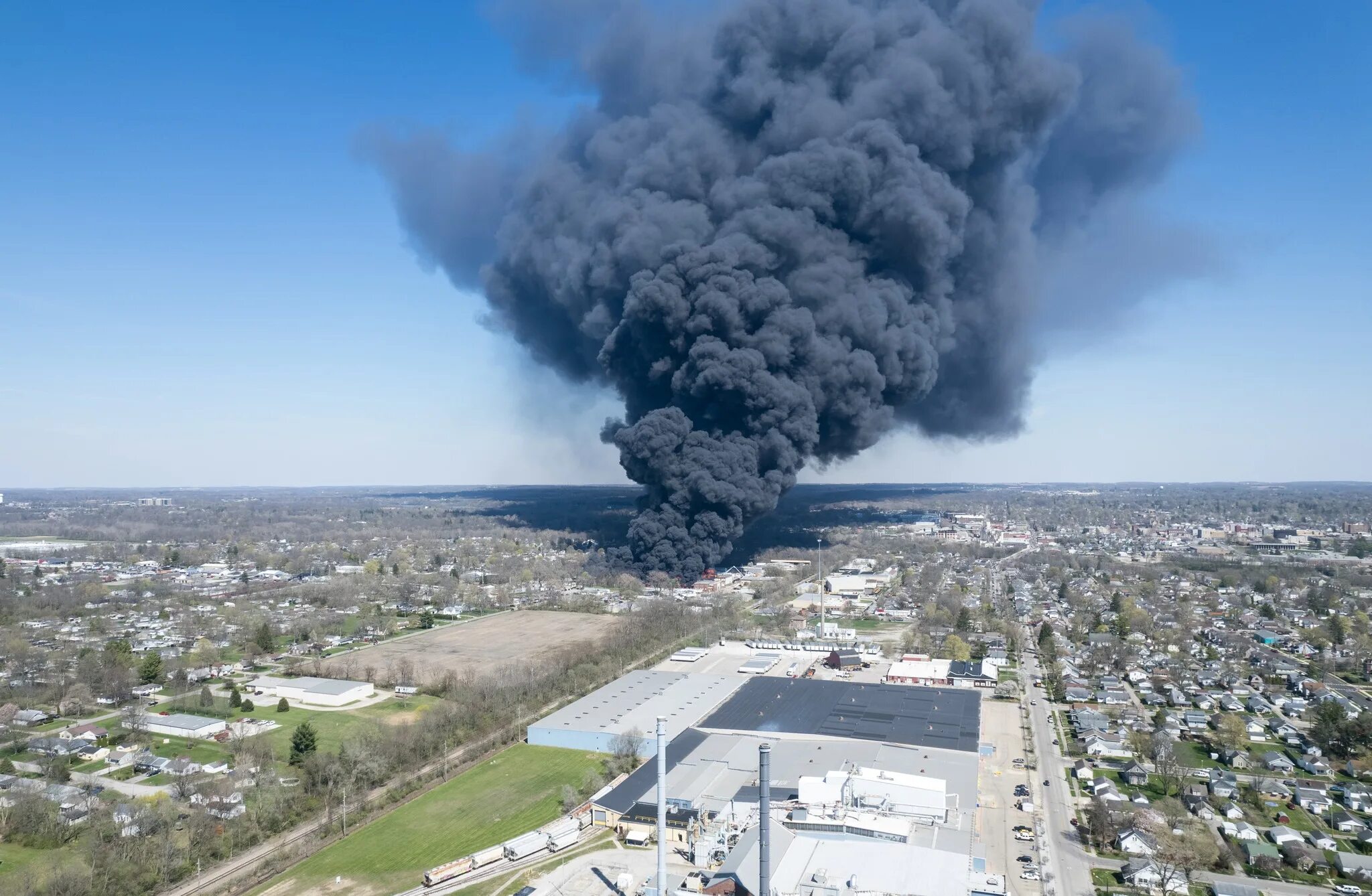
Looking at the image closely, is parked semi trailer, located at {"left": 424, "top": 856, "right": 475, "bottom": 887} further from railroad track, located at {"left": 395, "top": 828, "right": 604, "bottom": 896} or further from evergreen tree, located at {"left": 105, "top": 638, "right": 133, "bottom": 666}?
evergreen tree, located at {"left": 105, "top": 638, "right": 133, "bottom": 666}

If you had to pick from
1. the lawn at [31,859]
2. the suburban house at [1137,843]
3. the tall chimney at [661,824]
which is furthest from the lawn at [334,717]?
the suburban house at [1137,843]

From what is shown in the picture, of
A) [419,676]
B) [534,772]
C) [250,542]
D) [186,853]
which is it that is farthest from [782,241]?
[250,542]

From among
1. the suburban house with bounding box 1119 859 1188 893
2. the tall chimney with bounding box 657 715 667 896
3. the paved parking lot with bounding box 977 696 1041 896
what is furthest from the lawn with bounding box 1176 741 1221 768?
the tall chimney with bounding box 657 715 667 896

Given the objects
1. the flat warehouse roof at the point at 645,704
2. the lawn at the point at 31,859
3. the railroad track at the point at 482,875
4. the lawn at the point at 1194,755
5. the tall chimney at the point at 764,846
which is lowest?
the railroad track at the point at 482,875

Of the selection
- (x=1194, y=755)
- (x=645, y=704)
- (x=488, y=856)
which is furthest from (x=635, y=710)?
(x=1194, y=755)

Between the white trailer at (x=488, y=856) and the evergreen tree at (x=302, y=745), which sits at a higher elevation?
the evergreen tree at (x=302, y=745)

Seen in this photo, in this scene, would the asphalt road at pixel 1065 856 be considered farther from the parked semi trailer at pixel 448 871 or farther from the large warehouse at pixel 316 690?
the large warehouse at pixel 316 690

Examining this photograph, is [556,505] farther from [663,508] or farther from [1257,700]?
[1257,700]
